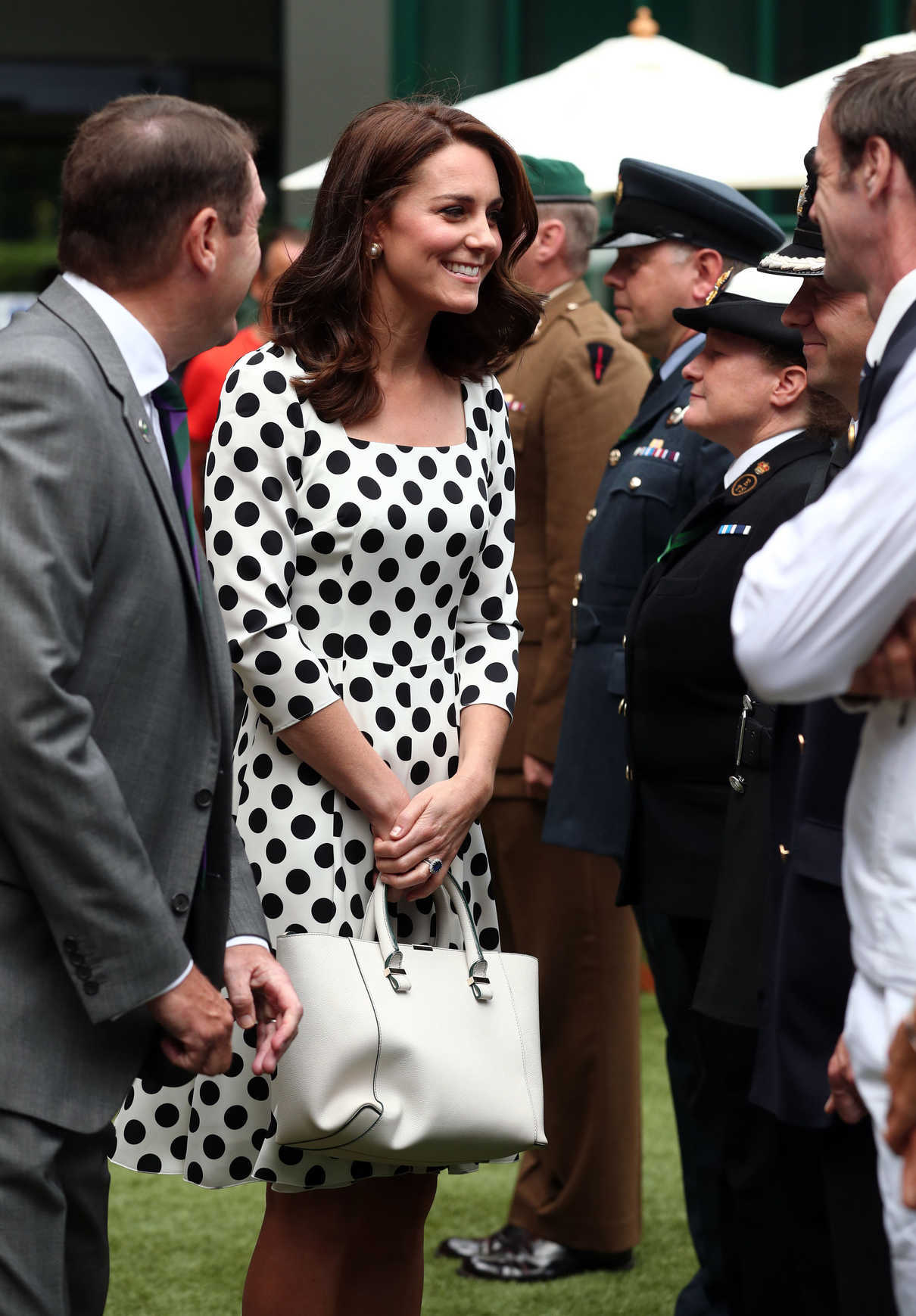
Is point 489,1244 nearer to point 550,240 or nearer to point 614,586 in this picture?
point 614,586

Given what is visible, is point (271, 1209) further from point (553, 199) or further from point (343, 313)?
point (553, 199)

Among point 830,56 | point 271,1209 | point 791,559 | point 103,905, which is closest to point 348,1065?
point 271,1209

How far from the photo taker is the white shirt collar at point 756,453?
3.07 m

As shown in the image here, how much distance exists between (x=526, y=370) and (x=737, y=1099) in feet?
6.06

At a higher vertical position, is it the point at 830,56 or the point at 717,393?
the point at 717,393

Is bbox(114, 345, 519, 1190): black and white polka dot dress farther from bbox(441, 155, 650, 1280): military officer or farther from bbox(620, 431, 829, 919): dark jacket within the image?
bbox(441, 155, 650, 1280): military officer

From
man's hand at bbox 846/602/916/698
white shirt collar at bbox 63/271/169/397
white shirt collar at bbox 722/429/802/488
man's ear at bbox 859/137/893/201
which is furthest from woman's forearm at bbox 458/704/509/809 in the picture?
man's ear at bbox 859/137/893/201

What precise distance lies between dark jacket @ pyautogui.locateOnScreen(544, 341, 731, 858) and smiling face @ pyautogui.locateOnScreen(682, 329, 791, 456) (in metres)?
0.42

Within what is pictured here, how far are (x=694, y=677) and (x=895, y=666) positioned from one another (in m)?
1.21

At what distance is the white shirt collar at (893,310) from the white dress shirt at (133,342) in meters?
0.82

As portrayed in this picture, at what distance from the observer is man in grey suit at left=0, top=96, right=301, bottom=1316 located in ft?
6.21

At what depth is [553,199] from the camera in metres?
4.33

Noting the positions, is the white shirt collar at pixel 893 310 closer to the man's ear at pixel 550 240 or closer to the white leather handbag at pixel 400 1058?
the white leather handbag at pixel 400 1058

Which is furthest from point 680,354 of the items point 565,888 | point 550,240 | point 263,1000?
point 263,1000
